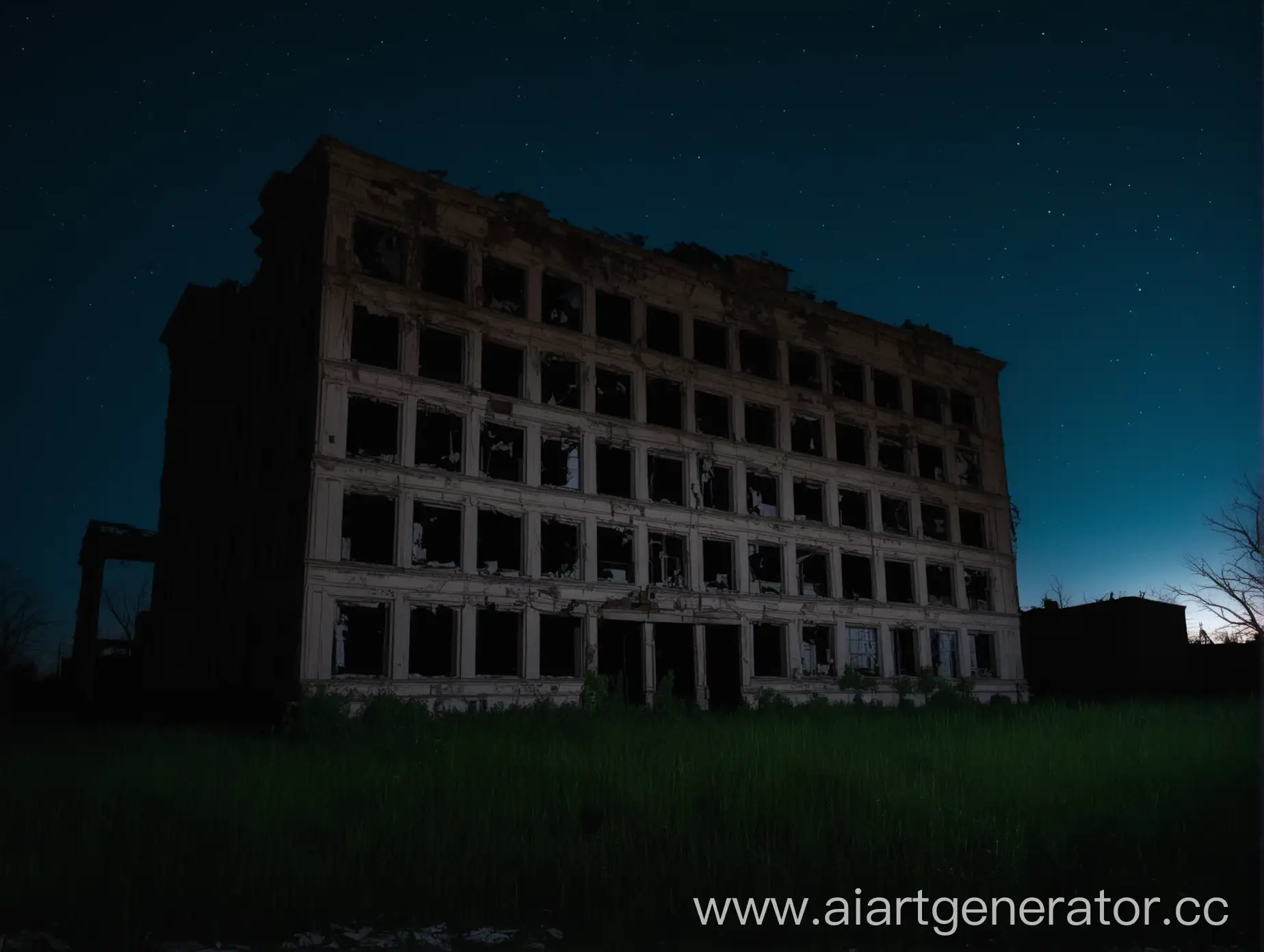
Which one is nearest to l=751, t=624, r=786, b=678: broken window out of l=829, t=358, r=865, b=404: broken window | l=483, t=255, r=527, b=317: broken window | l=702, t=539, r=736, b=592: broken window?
l=702, t=539, r=736, b=592: broken window

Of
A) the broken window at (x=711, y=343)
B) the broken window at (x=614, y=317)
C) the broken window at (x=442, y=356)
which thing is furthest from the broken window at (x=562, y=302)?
the broken window at (x=711, y=343)

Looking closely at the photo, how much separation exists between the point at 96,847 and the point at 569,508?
18685mm

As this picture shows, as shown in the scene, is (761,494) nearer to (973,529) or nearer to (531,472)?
(531,472)

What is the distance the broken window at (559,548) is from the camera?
84.5ft

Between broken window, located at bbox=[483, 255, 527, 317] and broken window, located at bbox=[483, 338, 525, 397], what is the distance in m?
1.08

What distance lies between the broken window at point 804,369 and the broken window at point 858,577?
638 cm

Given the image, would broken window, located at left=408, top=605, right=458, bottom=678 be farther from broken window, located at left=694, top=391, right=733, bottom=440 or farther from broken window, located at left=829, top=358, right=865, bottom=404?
broken window, located at left=829, top=358, right=865, bottom=404

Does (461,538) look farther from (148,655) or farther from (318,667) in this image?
(148,655)

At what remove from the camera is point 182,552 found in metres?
31.0

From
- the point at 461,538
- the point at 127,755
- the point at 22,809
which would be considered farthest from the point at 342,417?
the point at 22,809

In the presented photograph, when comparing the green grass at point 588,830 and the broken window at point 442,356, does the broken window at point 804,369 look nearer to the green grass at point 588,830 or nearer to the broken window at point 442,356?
the broken window at point 442,356

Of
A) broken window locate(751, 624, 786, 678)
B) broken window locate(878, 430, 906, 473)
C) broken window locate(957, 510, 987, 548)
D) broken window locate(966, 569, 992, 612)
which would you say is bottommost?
broken window locate(751, 624, 786, 678)

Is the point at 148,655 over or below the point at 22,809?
over

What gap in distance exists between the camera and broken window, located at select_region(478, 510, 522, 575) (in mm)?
24625
